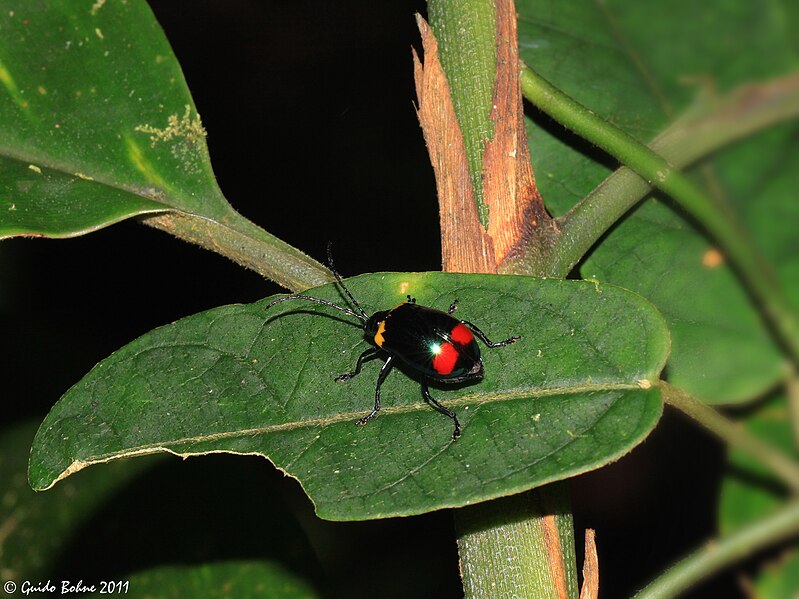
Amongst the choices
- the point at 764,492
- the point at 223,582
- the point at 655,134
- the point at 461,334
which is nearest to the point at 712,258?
the point at 655,134

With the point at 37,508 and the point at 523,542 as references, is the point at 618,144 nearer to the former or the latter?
the point at 523,542

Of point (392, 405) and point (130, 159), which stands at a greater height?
point (130, 159)

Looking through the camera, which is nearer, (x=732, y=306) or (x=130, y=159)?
(x=130, y=159)

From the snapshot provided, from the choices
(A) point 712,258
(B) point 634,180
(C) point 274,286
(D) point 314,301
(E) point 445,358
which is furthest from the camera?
(C) point 274,286

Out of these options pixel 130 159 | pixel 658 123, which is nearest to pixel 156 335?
pixel 130 159

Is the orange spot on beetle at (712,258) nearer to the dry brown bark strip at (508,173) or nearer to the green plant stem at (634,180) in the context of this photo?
the green plant stem at (634,180)

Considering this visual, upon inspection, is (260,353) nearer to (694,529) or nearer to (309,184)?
(309,184)

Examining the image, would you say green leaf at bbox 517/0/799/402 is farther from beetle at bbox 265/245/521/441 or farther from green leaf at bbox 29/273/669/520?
green leaf at bbox 29/273/669/520
